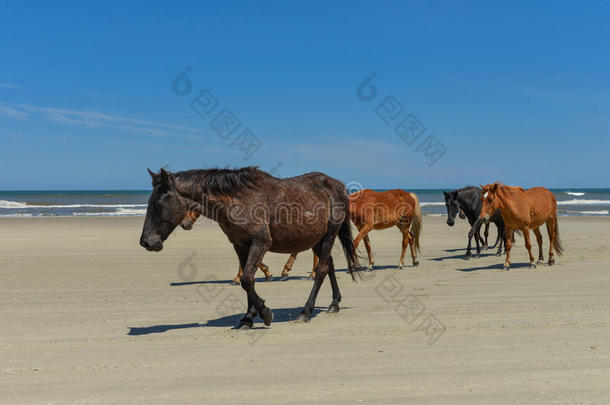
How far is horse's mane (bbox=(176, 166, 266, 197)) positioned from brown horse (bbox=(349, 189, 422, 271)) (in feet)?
19.5

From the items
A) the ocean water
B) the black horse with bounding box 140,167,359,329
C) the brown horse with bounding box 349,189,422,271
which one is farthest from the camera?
the ocean water

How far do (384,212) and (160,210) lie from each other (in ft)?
23.9

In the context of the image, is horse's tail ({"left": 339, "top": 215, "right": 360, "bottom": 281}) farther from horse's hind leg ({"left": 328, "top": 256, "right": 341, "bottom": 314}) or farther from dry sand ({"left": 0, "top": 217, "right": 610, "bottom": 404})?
dry sand ({"left": 0, "top": 217, "right": 610, "bottom": 404})

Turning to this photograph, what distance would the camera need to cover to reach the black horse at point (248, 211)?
541 centimetres

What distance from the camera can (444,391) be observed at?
3.64 m

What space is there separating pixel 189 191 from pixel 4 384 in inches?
100

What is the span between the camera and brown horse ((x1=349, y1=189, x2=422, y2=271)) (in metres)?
11.6

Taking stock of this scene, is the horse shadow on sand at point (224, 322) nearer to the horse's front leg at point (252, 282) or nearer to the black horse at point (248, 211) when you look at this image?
the horse's front leg at point (252, 282)

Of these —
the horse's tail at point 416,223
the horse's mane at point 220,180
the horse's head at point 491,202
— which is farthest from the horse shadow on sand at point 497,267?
the horse's mane at point 220,180

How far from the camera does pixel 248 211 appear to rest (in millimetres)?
5609

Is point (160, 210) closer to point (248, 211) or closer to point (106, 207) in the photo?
point (248, 211)

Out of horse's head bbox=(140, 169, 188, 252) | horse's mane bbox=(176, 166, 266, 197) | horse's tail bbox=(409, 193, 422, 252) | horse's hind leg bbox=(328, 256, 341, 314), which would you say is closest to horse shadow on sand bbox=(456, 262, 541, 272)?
horse's tail bbox=(409, 193, 422, 252)

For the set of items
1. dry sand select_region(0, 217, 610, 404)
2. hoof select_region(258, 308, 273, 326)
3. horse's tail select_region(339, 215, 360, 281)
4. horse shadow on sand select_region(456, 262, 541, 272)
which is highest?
horse's tail select_region(339, 215, 360, 281)

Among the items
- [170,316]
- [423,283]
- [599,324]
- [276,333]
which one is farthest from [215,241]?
[599,324]
